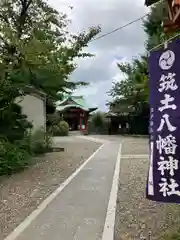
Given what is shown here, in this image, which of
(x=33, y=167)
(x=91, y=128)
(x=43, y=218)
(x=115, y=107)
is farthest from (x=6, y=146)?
(x=91, y=128)

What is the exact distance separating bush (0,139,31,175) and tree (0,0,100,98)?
2.45m

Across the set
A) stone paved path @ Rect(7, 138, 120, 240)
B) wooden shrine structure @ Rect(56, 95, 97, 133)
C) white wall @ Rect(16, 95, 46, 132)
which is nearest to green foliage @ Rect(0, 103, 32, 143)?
stone paved path @ Rect(7, 138, 120, 240)

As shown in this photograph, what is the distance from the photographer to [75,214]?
8.16m

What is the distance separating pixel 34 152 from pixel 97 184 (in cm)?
928

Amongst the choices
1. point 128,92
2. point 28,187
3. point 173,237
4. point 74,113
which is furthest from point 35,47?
point 74,113

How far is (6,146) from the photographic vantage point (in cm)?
1526

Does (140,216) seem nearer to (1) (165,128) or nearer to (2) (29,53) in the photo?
(1) (165,128)

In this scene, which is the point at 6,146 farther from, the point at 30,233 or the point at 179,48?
the point at 179,48

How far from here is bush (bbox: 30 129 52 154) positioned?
20797 millimetres

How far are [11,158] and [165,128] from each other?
10292mm

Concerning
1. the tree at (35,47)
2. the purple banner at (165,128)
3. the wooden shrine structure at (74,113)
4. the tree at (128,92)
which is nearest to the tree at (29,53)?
the tree at (35,47)

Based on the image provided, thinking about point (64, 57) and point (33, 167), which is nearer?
point (33, 167)

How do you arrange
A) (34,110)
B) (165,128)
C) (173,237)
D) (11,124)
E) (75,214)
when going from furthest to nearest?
(34,110), (11,124), (75,214), (173,237), (165,128)

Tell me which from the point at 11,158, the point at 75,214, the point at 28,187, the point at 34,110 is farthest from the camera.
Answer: the point at 34,110
